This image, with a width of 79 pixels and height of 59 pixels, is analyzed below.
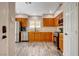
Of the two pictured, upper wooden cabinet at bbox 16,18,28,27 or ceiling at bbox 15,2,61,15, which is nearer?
ceiling at bbox 15,2,61,15

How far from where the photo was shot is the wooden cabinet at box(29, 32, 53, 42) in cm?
813

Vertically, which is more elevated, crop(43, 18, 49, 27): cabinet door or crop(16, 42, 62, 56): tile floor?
crop(43, 18, 49, 27): cabinet door

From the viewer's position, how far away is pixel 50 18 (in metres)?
8.38

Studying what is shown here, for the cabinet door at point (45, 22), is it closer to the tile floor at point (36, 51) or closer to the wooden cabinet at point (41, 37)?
the wooden cabinet at point (41, 37)

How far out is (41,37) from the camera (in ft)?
26.9

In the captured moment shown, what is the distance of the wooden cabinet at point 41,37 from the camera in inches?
320

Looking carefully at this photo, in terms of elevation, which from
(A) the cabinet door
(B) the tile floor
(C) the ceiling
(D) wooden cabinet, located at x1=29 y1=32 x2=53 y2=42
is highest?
(C) the ceiling

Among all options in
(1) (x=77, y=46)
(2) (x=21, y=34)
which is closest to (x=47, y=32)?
(2) (x=21, y=34)

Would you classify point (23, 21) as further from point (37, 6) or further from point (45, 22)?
point (37, 6)

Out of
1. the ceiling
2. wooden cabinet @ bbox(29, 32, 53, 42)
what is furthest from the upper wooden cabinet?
the ceiling

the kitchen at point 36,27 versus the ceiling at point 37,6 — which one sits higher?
the ceiling at point 37,6

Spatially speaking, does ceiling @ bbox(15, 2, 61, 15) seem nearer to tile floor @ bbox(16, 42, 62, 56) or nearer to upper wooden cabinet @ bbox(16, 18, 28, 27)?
tile floor @ bbox(16, 42, 62, 56)

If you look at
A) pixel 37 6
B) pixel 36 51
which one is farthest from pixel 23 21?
pixel 36 51

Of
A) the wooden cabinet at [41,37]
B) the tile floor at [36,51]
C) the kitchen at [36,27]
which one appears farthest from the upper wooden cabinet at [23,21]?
→ the tile floor at [36,51]
